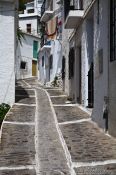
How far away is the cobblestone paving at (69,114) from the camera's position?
13.6m

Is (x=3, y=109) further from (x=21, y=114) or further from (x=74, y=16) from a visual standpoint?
(x=74, y=16)

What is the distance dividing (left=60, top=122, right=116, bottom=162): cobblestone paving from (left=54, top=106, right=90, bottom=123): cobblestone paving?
143 centimetres

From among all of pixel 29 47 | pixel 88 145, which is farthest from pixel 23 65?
pixel 88 145

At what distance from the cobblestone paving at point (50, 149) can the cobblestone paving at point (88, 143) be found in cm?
24

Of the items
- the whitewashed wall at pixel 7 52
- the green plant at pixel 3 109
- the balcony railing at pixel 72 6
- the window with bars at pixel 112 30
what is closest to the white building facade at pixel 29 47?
the balcony railing at pixel 72 6

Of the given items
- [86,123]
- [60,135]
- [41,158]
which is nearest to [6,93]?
[86,123]

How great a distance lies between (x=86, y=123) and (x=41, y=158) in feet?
13.5

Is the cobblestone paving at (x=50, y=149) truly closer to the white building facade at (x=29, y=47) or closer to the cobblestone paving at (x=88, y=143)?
the cobblestone paving at (x=88, y=143)

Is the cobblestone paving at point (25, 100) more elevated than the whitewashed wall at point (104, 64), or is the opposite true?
the whitewashed wall at point (104, 64)

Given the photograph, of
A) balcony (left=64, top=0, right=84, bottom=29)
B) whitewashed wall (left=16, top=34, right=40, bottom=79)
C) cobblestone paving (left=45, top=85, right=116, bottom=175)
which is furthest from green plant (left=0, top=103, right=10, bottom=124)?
whitewashed wall (left=16, top=34, right=40, bottom=79)

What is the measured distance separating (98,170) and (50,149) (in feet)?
6.69

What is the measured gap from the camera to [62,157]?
8.77 meters

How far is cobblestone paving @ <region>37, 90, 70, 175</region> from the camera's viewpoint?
26.1ft

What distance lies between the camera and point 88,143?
379 inches
